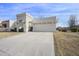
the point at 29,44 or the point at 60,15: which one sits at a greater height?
the point at 60,15

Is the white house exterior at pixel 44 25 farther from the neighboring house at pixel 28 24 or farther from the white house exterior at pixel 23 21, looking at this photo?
the white house exterior at pixel 23 21

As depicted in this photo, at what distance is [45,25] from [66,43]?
1.88 ft

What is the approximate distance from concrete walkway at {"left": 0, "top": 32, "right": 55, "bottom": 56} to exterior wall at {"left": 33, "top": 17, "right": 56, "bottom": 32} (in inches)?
3.4

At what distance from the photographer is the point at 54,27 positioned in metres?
3.25

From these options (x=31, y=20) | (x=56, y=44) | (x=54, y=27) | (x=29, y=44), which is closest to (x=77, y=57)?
(x=56, y=44)

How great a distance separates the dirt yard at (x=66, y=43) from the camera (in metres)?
3.04

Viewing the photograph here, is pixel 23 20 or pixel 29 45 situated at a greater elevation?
pixel 23 20

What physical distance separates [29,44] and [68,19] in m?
0.94

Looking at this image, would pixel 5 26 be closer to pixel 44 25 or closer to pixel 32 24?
pixel 32 24

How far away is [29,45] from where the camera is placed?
3.14 metres

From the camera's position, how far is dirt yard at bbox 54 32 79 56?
3041 millimetres

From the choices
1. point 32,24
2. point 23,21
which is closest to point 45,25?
point 32,24

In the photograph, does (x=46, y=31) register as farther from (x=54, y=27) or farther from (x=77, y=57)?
(x=77, y=57)

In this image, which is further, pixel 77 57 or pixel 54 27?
pixel 54 27
